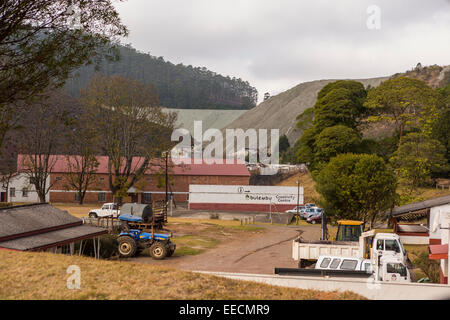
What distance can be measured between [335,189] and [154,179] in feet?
101

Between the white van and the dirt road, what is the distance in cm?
325

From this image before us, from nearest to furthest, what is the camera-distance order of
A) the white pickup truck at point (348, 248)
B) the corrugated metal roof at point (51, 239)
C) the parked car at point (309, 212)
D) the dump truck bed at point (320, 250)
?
the corrugated metal roof at point (51, 239) → the white pickup truck at point (348, 248) → the dump truck bed at point (320, 250) → the parked car at point (309, 212)

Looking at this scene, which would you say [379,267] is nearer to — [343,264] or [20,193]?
[343,264]

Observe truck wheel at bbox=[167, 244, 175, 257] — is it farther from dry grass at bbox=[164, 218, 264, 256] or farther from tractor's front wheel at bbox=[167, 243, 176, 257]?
dry grass at bbox=[164, 218, 264, 256]

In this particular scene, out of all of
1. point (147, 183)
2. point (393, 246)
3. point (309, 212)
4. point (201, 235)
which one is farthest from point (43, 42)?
point (147, 183)

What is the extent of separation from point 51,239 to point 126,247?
6.44 metres

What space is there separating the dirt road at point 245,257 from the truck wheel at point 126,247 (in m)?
0.52

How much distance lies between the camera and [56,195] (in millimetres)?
59812

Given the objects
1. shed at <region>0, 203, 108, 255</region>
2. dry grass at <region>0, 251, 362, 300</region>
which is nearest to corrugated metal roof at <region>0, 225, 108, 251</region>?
shed at <region>0, 203, 108, 255</region>

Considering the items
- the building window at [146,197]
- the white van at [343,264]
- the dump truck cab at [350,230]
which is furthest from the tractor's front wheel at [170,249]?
the building window at [146,197]

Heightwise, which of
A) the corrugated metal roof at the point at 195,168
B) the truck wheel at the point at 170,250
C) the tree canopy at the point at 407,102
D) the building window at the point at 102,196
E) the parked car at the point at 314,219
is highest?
the tree canopy at the point at 407,102

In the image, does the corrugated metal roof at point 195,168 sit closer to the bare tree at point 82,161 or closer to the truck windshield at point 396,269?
the bare tree at point 82,161

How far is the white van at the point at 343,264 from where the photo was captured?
17.1m

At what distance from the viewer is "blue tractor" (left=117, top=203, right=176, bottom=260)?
23.2m
